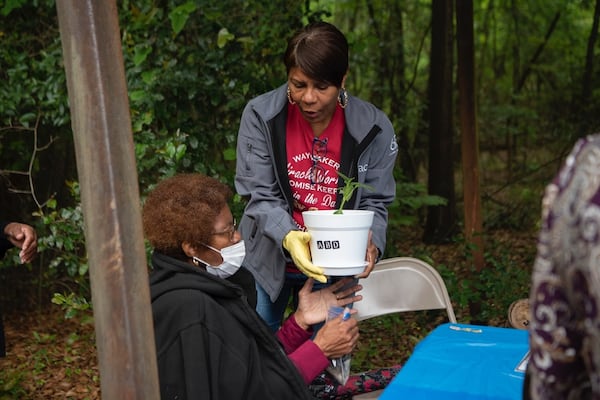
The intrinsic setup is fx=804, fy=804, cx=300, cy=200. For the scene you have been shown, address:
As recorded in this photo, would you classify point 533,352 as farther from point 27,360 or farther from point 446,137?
point 446,137

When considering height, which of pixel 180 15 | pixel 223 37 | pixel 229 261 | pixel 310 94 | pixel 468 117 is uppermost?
pixel 180 15

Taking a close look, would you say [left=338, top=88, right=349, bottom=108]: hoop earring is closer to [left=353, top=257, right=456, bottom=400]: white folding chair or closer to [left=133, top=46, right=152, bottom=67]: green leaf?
[left=353, top=257, right=456, bottom=400]: white folding chair

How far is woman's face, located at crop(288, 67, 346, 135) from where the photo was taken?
3109mm

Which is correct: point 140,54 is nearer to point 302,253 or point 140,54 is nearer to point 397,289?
point 397,289

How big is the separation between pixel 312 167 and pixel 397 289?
0.82 m

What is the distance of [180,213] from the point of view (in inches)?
109

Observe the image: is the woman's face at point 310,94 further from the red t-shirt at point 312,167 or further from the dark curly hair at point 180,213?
the dark curly hair at point 180,213

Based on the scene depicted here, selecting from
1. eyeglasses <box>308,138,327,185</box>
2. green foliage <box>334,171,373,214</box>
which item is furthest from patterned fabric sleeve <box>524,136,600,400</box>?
eyeglasses <box>308,138,327,185</box>

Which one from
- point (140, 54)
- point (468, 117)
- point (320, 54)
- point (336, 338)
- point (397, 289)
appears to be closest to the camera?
point (336, 338)

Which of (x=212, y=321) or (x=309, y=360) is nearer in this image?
(x=212, y=321)

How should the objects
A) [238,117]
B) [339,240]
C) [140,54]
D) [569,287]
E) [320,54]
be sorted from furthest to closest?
[238,117] < [140,54] < [320,54] < [339,240] < [569,287]

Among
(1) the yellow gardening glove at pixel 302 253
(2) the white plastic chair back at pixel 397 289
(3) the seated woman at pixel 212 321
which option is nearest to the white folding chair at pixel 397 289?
(2) the white plastic chair back at pixel 397 289

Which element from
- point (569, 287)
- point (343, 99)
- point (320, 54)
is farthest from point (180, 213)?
point (569, 287)

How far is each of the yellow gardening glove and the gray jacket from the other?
0.27 m
